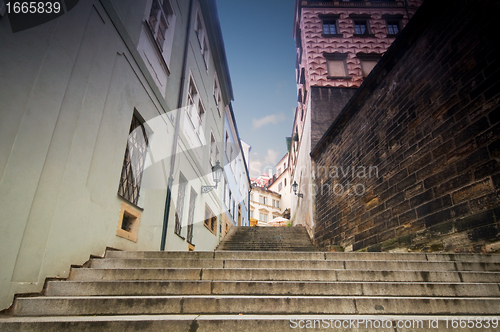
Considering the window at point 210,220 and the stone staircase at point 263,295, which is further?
the window at point 210,220

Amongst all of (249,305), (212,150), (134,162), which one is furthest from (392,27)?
(249,305)

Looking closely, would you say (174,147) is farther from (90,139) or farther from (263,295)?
(263,295)

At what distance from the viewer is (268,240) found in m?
10.6

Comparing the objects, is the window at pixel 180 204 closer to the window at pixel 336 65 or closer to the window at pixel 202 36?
the window at pixel 202 36

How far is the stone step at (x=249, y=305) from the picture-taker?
260 centimetres

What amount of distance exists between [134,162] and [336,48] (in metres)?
14.1

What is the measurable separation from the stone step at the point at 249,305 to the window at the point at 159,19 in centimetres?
600

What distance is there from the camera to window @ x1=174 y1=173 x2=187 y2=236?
25.1 feet

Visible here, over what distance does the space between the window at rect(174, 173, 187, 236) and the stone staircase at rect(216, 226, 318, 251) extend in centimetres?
276

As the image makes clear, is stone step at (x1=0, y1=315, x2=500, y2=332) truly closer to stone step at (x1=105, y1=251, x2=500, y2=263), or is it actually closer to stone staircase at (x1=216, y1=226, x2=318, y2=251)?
stone step at (x1=105, y1=251, x2=500, y2=263)

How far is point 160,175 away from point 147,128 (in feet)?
3.75

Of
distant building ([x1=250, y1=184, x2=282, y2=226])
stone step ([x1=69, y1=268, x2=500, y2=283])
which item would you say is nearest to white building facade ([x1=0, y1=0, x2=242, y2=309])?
stone step ([x1=69, y1=268, x2=500, y2=283])

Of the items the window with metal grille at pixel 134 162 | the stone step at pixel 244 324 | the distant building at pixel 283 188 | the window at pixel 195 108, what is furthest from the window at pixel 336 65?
the distant building at pixel 283 188

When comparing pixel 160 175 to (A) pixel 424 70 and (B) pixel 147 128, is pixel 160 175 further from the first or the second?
(A) pixel 424 70
